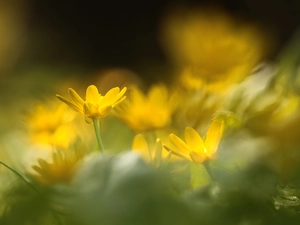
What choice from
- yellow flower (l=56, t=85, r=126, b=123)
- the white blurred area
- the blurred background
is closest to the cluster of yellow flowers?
yellow flower (l=56, t=85, r=126, b=123)

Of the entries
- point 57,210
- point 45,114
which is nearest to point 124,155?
point 57,210

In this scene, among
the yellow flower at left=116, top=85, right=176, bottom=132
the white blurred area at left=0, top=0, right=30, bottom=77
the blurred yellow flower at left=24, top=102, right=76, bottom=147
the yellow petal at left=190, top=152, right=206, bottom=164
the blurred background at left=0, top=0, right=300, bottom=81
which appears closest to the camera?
the yellow petal at left=190, top=152, right=206, bottom=164

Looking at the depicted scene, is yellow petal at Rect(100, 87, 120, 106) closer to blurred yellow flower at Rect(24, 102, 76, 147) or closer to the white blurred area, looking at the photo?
blurred yellow flower at Rect(24, 102, 76, 147)

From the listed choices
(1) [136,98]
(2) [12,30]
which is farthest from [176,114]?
(2) [12,30]

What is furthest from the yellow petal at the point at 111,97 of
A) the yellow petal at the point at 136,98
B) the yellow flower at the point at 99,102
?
the yellow petal at the point at 136,98

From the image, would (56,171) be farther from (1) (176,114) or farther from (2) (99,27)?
(2) (99,27)

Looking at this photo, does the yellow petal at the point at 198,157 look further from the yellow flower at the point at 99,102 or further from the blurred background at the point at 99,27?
the blurred background at the point at 99,27

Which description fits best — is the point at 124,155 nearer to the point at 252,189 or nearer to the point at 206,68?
the point at 252,189

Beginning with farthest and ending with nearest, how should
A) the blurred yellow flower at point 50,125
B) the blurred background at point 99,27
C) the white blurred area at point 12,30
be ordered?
the blurred background at point 99,27 < the white blurred area at point 12,30 < the blurred yellow flower at point 50,125
